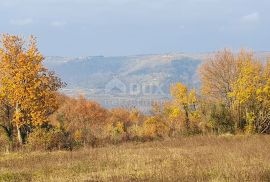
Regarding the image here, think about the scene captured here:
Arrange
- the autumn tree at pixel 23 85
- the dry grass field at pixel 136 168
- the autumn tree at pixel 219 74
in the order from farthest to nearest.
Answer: the autumn tree at pixel 219 74
the autumn tree at pixel 23 85
the dry grass field at pixel 136 168

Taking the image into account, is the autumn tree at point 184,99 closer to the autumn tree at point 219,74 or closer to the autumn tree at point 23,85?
the autumn tree at point 219,74

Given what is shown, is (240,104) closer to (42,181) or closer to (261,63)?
(261,63)

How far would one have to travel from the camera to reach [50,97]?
1864 inches

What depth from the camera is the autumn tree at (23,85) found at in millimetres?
45812

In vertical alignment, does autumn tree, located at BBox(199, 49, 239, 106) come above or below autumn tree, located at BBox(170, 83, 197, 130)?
above

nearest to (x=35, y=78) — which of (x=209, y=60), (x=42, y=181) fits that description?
(x=42, y=181)

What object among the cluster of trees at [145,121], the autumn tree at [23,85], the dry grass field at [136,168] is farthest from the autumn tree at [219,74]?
the dry grass field at [136,168]

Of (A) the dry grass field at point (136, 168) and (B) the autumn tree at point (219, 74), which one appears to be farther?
(B) the autumn tree at point (219, 74)

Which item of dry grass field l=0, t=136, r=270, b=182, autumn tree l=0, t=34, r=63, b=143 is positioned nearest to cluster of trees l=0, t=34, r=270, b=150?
autumn tree l=0, t=34, r=63, b=143

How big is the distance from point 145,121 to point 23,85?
93.4 feet

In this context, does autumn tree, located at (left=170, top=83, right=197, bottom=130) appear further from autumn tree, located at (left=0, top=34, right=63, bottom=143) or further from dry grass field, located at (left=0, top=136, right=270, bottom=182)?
dry grass field, located at (left=0, top=136, right=270, bottom=182)

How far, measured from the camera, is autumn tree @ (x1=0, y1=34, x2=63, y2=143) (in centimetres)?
4581

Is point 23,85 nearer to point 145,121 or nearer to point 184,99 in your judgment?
point 145,121

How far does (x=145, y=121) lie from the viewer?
71.6 meters
